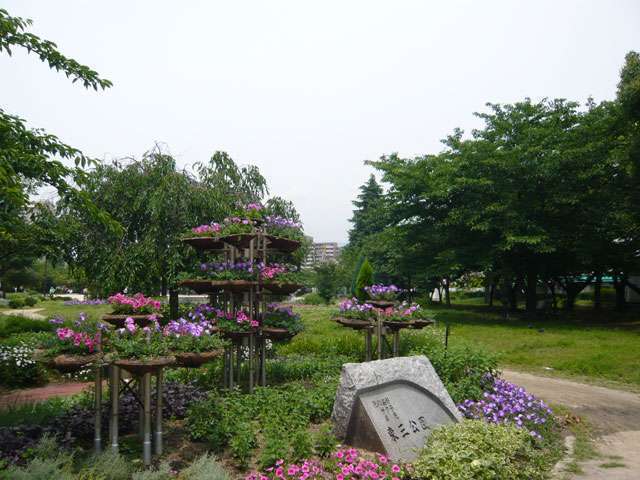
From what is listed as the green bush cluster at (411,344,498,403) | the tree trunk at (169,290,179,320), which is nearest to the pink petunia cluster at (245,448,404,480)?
the green bush cluster at (411,344,498,403)

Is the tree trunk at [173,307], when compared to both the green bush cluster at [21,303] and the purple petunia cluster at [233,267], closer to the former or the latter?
the purple petunia cluster at [233,267]

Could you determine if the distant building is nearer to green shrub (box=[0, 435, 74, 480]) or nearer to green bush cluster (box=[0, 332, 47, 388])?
green bush cluster (box=[0, 332, 47, 388])

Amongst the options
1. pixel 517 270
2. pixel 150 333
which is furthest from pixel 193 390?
pixel 517 270

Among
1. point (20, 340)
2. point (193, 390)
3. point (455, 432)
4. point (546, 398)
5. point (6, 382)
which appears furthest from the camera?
point (20, 340)

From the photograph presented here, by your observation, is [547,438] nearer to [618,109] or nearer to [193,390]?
[193,390]

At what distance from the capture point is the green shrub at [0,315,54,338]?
44.9 feet

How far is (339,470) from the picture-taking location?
4.88 metres

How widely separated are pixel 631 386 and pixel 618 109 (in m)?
11.4

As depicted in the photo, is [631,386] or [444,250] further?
[444,250]

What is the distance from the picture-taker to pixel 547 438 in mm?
6500

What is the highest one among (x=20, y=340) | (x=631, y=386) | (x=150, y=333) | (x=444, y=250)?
(x=444, y=250)

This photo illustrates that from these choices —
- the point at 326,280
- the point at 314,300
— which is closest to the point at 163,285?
the point at 314,300

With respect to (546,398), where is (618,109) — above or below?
above

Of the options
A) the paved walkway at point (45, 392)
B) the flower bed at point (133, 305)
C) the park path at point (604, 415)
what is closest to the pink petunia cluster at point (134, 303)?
the flower bed at point (133, 305)
